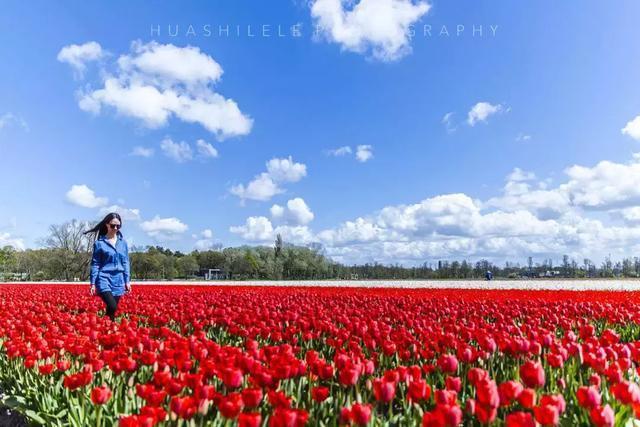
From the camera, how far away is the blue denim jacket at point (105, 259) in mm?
8430

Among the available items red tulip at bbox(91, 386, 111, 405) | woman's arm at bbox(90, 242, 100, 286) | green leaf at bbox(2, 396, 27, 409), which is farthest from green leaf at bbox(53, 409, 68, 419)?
woman's arm at bbox(90, 242, 100, 286)

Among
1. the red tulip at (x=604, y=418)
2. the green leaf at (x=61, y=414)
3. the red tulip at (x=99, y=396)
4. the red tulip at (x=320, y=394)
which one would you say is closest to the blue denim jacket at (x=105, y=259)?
the green leaf at (x=61, y=414)

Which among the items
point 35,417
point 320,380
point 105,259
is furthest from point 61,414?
point 105,259

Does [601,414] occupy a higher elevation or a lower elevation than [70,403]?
higher

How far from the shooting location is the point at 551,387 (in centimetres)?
383

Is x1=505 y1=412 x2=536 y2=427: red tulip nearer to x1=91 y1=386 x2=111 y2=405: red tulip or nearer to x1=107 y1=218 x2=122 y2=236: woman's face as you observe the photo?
x1=91 y1=386 x2=111 y2=405: red tulip

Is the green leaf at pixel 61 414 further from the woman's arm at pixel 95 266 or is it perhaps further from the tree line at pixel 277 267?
the tree line at pixel 277 267

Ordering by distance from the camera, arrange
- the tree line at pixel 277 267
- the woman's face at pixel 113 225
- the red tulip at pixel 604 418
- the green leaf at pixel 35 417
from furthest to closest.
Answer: the tree line at pixel 277 267 < the woman's face at pixel 113 225 < the green leaf at pixel 35 417 < the red tulip at pixel 604 418

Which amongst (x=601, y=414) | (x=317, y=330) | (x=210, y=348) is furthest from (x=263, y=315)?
(x=601, y=414)

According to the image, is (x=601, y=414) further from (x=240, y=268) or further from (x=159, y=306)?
(x=240, y=268)

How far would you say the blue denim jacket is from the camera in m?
8.43

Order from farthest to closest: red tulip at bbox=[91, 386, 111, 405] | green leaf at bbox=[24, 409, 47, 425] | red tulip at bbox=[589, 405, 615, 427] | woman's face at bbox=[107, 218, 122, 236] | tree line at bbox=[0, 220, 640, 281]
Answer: tree line at bbox=[0, 220, 640, 281]
woman's face at bbox=[107, 218, 122, 236]
green leaf at bbox=[24, 409, 47, 425]
red tulip at bbox=[91, 386, 111, 405]
red tulip at bbox=[589, 405, 615, 427]

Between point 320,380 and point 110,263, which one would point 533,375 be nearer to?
point 320,380

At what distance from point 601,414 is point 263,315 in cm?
558
